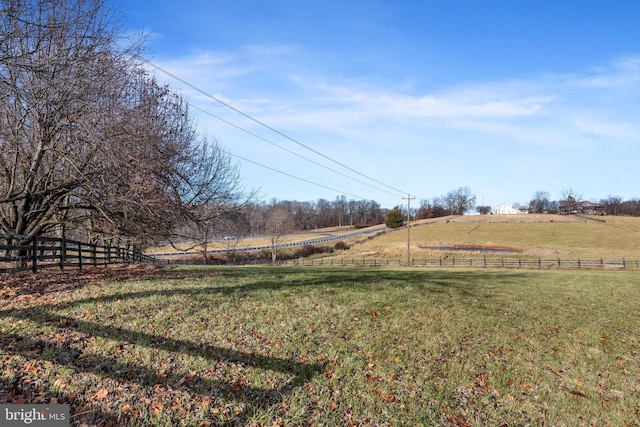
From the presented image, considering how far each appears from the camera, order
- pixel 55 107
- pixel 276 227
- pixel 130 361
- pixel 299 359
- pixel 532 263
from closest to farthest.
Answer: pixel 130 361 → pixel 299 359 → pixel 55 107 → pixel 532 263 → pixel 276 227

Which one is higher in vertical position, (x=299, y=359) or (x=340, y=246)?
(x=299, y=359)

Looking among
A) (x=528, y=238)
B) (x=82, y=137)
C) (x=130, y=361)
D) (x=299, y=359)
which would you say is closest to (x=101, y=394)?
(x=130, y=361)

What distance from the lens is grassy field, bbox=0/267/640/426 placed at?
201 inches

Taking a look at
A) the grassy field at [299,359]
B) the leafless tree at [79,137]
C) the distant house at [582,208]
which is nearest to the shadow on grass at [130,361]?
the grassy field at [299,359]

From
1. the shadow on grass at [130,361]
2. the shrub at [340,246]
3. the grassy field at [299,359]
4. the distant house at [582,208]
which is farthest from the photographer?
the distant house at [582,208]

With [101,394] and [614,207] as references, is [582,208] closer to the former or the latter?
[614,207]

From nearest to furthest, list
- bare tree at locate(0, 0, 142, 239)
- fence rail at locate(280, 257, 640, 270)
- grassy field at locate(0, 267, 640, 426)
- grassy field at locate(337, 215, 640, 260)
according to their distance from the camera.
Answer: grassy field at locate(0, 267, 640, 426), bare tree at locate(0, 0, 142, 239), fence rail at locate(280, 257, 640, 270), grassy field at locate(337, 215, 640, 260)

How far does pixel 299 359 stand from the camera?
256 inches

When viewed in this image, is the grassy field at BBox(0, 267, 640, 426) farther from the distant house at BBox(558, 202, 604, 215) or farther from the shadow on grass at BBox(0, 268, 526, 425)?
the distant house at BBox(558, 202, 604, 215)

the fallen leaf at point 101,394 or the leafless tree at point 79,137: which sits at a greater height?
the leafless tree at point 79,137

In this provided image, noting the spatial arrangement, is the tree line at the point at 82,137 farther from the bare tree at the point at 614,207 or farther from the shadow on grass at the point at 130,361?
the bare tree at the point at 614,207

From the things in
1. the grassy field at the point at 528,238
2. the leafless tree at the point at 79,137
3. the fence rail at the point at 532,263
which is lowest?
the fence rail at the point at 532,263

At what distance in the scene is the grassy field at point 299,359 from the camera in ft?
16.8

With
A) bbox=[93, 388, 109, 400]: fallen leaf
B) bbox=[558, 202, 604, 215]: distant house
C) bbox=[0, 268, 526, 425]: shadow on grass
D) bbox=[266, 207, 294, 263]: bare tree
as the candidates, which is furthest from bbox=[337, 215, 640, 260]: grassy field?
bbox=[93, 388, 109, 400]: fallen leaf
